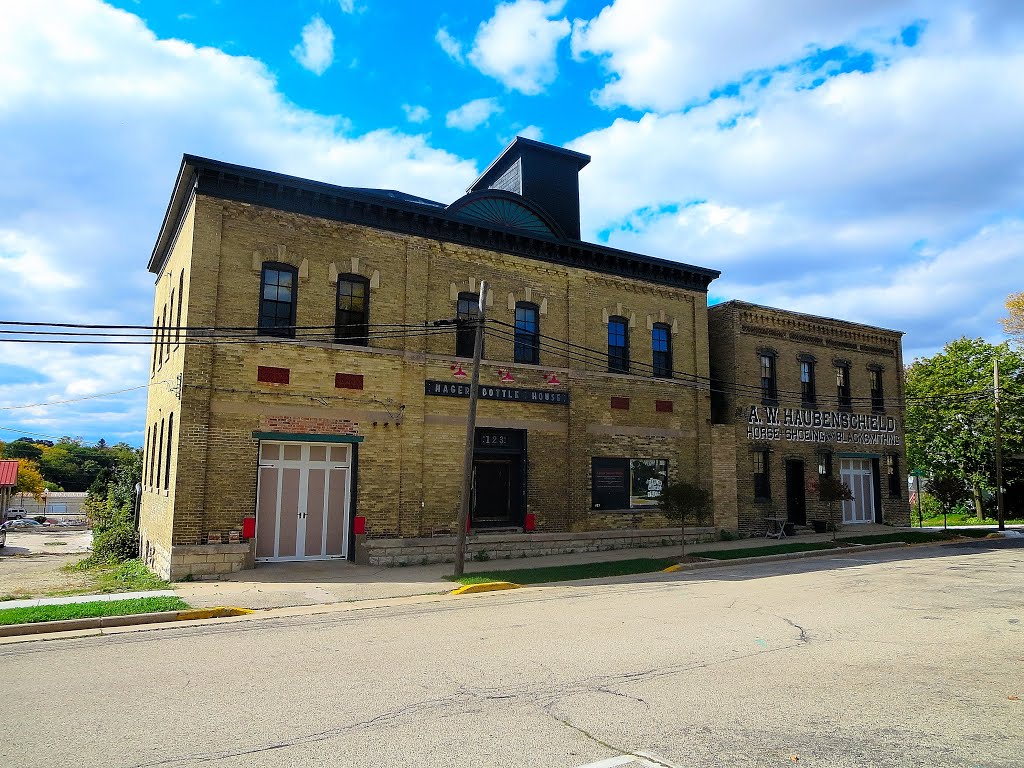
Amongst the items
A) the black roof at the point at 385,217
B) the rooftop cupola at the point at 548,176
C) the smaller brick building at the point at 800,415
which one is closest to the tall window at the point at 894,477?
the smaller brick building at the point at 800,415

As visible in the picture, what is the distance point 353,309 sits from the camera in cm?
1822

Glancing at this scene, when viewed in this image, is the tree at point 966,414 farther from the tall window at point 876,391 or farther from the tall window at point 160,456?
the tall window at point 160,456

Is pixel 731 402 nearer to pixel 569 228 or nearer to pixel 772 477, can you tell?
pixel 772 477

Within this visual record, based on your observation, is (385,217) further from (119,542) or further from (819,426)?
(819,426)

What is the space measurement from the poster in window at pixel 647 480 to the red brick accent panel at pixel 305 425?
965 centimetres

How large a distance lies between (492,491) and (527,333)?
16.2 feet

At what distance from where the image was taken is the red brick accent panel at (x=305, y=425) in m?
A: 16.6

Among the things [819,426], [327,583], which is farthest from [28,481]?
[819,426]

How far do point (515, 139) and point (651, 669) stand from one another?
20613 millimetres

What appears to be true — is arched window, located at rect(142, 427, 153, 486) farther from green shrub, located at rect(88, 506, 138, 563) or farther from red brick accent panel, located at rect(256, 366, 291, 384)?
red brick accent panel, located at rect(256, 366, 291, 384)

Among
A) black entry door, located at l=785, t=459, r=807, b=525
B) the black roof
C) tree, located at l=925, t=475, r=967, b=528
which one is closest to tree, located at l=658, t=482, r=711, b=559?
the black roof

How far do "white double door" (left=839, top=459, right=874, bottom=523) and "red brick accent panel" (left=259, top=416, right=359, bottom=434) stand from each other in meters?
21.3

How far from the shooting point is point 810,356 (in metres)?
28.2

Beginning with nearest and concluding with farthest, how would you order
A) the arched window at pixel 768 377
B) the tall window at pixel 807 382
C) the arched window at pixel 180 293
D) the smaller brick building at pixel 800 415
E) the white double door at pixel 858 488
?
the arched window at pixel 180 293 → the smaller brick building at pixel 800 415 → the arched window at pixel 768 377 → the tall window at pixel 807 382 → the white double door at pixel 858 488
